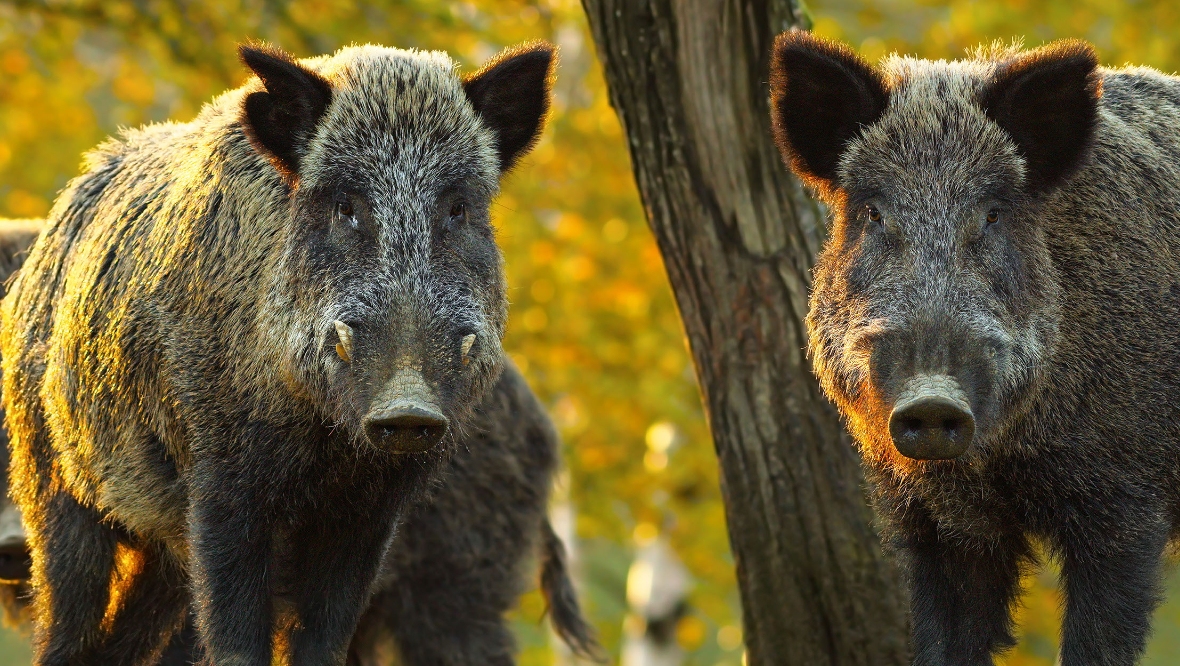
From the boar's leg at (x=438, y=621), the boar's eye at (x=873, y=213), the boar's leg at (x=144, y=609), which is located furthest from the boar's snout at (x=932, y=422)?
the boar's leg at (x=438, y=621)

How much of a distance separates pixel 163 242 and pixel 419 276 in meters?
1.13

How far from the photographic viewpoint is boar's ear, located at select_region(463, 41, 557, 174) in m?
4.77

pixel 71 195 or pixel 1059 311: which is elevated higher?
pixel 71 195

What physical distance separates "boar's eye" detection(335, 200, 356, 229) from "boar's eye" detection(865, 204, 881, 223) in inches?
61.4

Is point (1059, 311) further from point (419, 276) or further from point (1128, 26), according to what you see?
point (1128, 26)

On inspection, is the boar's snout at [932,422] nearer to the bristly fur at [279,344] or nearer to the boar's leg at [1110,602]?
the boar's leg at [1110,602]

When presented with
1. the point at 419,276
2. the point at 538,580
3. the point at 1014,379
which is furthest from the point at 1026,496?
the point at 538,580

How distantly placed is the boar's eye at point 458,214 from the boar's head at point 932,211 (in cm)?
106

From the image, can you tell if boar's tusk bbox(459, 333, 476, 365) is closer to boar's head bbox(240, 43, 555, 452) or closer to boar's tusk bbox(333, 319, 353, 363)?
boar's head bbox(240, 43, 555, 452)

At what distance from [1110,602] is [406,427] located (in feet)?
7.03

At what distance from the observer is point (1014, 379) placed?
421cm

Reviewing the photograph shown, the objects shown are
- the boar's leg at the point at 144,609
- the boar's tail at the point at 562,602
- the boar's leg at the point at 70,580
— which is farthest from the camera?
the boar's tail at the point at 562,602

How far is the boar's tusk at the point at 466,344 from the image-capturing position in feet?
13.8

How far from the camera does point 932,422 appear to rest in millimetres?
3885
